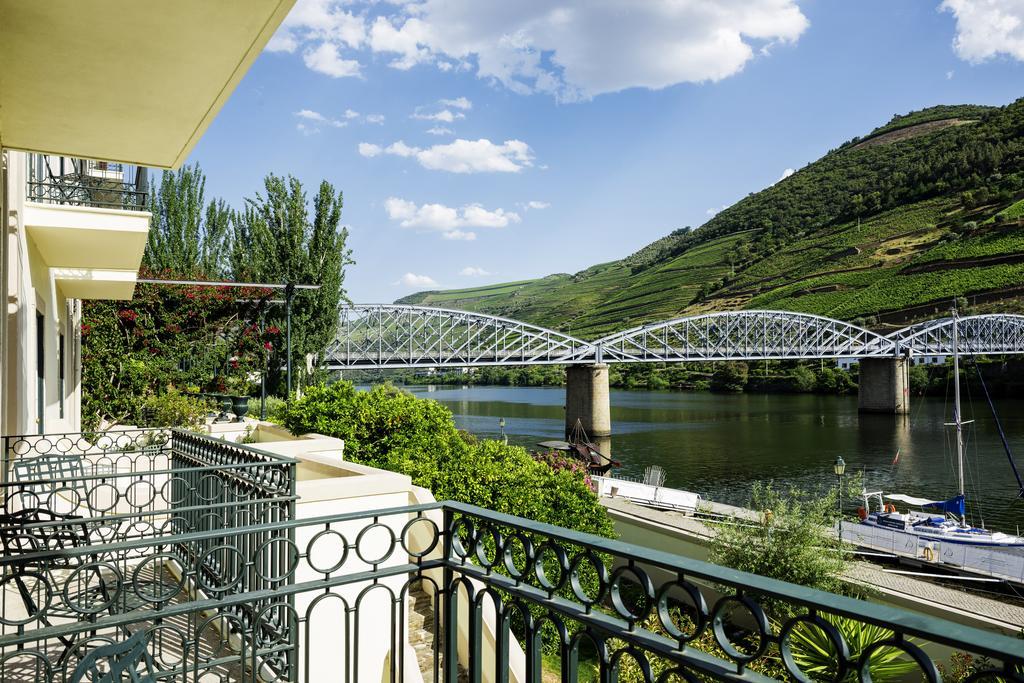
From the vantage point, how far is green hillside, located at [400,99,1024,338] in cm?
8100

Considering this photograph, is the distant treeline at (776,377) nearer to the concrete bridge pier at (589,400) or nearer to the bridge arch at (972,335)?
the bridge arch at (972,335)

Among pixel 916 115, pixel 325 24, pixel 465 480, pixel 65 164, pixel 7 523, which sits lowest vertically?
pixel 465 480

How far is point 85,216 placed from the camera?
8117mm

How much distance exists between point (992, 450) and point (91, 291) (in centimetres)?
3944

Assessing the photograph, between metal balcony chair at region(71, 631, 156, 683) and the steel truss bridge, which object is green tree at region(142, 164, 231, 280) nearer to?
the steel truss bridge

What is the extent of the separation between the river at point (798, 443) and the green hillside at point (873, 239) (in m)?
26.2

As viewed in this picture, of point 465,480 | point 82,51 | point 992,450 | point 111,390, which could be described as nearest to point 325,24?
point 111,390

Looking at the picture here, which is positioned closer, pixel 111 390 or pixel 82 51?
pixel 82 51

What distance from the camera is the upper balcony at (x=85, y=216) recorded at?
8034 millimetres

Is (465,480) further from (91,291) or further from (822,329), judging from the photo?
(822,329)

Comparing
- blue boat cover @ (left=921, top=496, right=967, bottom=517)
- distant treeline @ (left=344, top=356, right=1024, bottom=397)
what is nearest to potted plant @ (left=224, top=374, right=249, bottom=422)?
blue boat cover @ (left=921, top=496, right=967, bottom=517)

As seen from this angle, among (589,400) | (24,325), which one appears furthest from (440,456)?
(589,400)

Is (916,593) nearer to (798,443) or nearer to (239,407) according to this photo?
(239,407)

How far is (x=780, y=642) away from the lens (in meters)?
1.62
